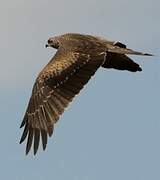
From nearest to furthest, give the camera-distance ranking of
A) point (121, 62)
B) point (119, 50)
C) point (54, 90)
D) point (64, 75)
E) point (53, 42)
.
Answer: point (54, 90), point (64, 75), point (119, 50), point (121, 62), point (53, 42)

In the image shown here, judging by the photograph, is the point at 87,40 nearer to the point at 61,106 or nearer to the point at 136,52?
the point at 136,52

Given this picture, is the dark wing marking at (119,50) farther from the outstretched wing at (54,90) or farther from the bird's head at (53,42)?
the bird's head at (53,42)

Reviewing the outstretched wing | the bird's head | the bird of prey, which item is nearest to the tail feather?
the bird of prey

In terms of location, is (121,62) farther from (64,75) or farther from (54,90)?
(54,90)

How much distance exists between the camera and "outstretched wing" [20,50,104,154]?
19.7 m

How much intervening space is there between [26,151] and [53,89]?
1810mm

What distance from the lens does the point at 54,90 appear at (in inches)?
802

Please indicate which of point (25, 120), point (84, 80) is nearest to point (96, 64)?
point (84, 80)

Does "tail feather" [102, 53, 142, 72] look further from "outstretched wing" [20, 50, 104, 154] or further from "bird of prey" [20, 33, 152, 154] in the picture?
"outstretched wing" [20, 50, 104, 154]

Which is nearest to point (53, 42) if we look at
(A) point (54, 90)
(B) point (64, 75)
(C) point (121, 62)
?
(C) point (121, 62)

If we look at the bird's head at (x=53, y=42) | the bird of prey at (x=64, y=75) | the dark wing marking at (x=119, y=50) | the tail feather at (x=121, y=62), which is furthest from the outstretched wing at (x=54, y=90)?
the bird's head at (x=53, y=42)

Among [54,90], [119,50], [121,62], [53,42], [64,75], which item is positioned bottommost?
[54,90]

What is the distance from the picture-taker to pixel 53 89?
20.4 metres

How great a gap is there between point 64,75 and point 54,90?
55 cm
